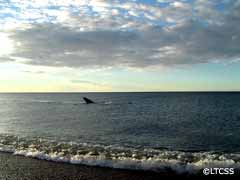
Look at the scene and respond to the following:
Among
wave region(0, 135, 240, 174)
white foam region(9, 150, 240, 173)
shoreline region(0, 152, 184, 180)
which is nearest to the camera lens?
shoreline region(0, 152, 184, 180)

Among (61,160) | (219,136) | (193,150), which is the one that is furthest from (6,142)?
(219,136)

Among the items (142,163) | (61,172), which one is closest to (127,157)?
(142,163)

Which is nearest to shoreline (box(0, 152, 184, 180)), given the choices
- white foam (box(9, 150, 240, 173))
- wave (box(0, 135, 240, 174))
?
white foam (box(9, 150, 240, 173))

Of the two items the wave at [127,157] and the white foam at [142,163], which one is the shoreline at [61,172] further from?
the wave at [127,157]

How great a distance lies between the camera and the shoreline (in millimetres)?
10445

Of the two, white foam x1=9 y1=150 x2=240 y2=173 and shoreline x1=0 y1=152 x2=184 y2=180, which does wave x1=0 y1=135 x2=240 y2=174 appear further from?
shoreline x1=0 y1=152 x2=184 y2=180

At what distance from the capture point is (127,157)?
44.8 ft

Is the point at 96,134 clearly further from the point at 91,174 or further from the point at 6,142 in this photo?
the point at 91,174

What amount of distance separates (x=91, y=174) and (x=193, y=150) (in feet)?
28.8

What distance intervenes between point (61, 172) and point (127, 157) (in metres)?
4.20

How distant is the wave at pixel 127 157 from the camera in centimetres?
1174

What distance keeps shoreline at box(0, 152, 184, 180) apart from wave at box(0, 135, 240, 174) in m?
0.59

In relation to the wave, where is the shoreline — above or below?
below

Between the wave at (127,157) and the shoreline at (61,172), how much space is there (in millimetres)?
594
